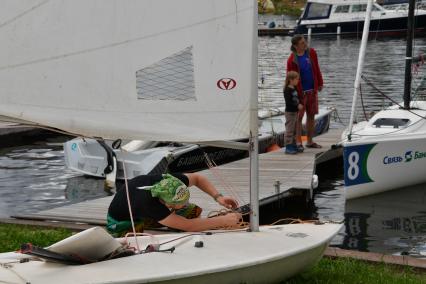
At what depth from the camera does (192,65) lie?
543 centimetres

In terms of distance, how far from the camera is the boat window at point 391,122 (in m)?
12.4

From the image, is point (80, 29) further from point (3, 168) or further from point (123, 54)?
point (3, 168)

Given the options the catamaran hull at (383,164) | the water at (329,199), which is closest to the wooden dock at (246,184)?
the water at (329,199)

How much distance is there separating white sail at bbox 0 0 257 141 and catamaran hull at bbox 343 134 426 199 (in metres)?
6.34

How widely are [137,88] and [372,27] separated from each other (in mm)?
50322

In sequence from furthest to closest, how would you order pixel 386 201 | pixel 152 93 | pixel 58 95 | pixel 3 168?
1. pixel 3 168
2. pixel 386 201
3. pixel 152 93
4. pixel 58 95

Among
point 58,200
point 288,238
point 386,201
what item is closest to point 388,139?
point 386,201

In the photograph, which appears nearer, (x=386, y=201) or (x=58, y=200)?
(x=386, y=201)

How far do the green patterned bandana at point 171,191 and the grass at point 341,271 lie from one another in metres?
1.00

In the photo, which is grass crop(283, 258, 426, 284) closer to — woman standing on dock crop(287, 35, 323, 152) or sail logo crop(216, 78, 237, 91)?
sail logo crop(216, 78, 237, 91)

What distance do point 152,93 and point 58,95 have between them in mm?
653

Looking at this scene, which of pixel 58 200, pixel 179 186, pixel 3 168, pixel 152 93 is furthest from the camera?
pixel 3 168

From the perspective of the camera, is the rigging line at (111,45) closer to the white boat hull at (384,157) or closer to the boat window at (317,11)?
the white boat hull at (384,157)

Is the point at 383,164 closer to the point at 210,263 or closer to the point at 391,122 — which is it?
the point at 391,122
